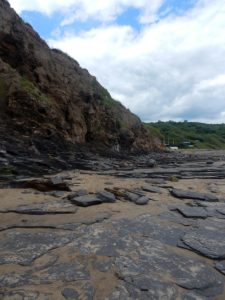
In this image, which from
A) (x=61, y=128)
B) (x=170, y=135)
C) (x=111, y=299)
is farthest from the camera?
(x=170, y=135)

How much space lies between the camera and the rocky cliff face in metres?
25.4

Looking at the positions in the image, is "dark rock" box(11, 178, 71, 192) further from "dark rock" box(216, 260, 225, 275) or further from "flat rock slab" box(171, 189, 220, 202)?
"dark rock" box(216, 260, 225, 275)

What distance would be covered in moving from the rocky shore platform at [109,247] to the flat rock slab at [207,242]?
15 mm

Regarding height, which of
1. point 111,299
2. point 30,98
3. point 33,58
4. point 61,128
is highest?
point 33,58

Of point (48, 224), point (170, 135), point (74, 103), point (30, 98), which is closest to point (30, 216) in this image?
point (48, 224)

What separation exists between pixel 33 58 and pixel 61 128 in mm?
10568

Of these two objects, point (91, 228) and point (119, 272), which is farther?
point (91, 228)

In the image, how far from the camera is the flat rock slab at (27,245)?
4531mm

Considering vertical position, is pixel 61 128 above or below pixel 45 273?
above

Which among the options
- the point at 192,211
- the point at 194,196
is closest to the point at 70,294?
the point at 192,211

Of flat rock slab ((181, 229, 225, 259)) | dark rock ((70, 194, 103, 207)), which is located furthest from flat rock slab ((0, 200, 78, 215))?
flat rock slab ((181, 229, 225, 259))

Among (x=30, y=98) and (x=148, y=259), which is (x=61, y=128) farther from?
(x=148, y=259)

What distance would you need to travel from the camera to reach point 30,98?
26578 mm

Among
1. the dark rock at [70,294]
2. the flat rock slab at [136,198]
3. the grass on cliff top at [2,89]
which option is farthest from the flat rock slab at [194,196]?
the grass on cliff top at [2,89]
